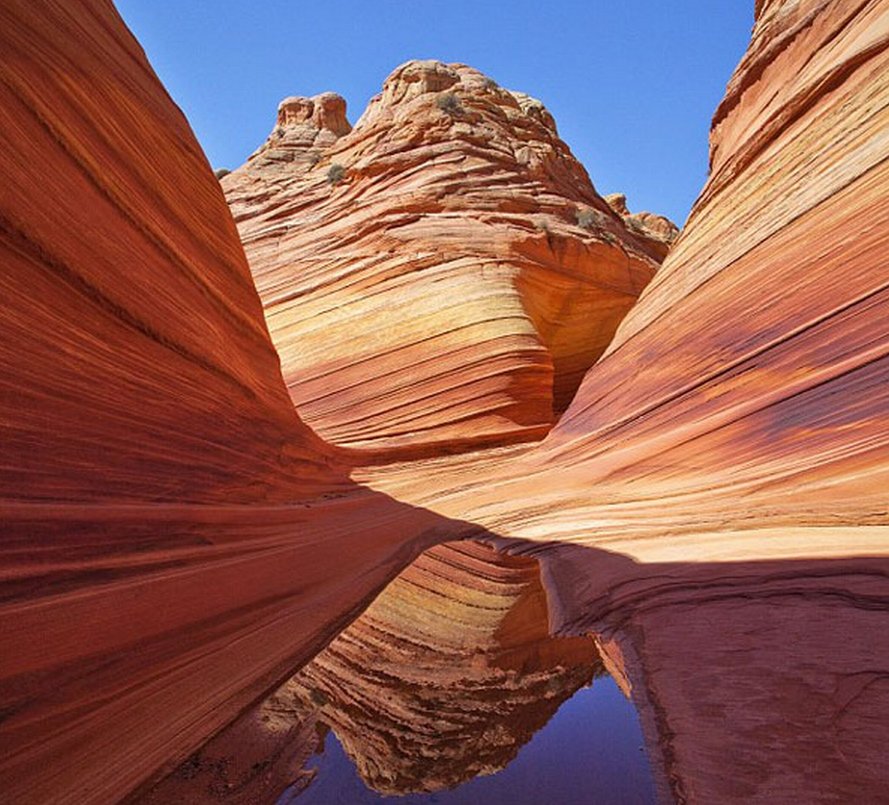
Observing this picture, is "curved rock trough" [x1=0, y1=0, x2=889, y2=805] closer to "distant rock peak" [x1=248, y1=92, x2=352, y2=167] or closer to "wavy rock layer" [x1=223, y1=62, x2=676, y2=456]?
"wavy rock layer" [x1=223, y1=62, x2=676, y2=456]

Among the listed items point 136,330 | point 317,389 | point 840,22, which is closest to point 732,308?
point 840,22

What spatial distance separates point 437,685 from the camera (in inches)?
70.8

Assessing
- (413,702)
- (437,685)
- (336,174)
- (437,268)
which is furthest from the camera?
(336,174)

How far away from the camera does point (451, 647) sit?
83.2 inches

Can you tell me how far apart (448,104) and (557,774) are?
12.0 meters

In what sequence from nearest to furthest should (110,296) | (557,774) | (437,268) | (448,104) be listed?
1. (557,774)
2. (110,296)
3. (437,268)
4. (448,104)

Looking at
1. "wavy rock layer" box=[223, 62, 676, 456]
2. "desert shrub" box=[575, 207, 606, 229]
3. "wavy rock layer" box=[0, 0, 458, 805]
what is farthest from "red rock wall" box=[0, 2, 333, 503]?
"desert shrub" box=[575, 207, 606, 229]

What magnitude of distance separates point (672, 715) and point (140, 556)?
204 centimetres

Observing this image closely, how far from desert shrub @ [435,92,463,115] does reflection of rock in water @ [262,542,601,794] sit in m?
10.8

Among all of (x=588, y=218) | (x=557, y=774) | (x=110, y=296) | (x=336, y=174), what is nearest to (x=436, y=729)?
(x=557, y=774)

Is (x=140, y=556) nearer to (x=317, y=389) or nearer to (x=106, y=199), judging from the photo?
(x=106, y=199)

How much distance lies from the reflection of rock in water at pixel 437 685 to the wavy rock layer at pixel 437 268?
5116 millimetres

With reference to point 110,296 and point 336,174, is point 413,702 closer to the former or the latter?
point 110,296

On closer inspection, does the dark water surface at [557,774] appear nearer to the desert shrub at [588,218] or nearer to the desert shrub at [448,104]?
the desert shrub at [588,218]
